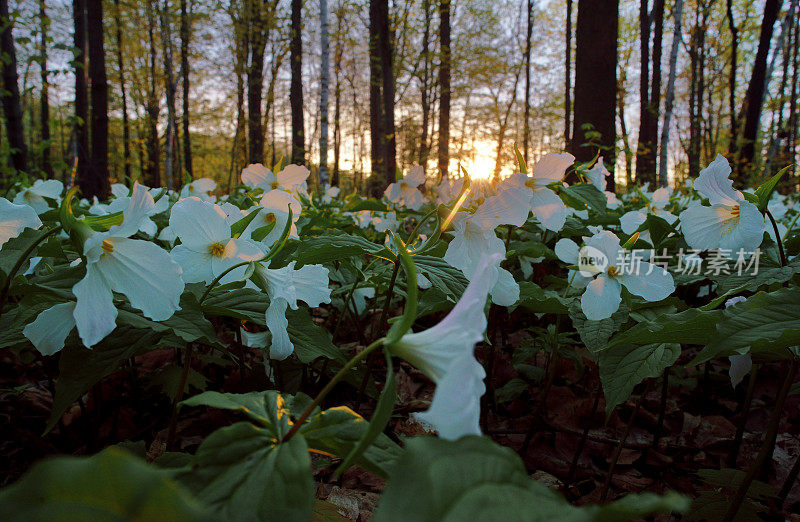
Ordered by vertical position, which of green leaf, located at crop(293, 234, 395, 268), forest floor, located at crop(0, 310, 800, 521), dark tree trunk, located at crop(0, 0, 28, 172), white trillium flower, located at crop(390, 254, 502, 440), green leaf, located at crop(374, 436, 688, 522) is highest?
dark tree trunk, located at crop(0, 0, 28, 172)

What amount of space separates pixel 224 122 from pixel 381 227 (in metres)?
21.8

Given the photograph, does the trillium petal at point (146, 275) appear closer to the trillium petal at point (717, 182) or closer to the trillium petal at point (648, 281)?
the trillium petal at point (648, 281)

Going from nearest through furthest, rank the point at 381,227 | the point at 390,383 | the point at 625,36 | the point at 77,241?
the point at 390,383
the point at 77,241
the point at 381,227
the point at 625,36

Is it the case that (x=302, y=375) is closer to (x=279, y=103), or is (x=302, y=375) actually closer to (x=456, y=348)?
(x=456, y=348)

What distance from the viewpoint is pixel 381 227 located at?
2502 millimetres

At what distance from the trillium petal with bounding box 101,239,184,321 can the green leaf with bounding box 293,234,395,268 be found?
343 mm

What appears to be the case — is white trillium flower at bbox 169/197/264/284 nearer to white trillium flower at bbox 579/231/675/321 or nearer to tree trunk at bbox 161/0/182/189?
white trillium flower at bbox 579/231/675/321

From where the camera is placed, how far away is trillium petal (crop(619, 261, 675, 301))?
1.30m

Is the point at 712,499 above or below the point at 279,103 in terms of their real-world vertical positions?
below

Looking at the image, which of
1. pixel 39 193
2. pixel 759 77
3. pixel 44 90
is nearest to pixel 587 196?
pixel 39 193

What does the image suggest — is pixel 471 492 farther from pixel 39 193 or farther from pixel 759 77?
pixel 759 77

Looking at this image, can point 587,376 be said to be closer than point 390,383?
No

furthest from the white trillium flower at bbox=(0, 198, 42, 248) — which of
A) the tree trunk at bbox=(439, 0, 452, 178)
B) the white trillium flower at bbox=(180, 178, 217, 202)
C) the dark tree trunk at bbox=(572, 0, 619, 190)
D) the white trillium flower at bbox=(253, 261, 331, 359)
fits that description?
the tree trunk at bbox=(439, 0, 452, 178)

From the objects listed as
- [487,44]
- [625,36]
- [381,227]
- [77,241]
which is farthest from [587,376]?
[625,36]
